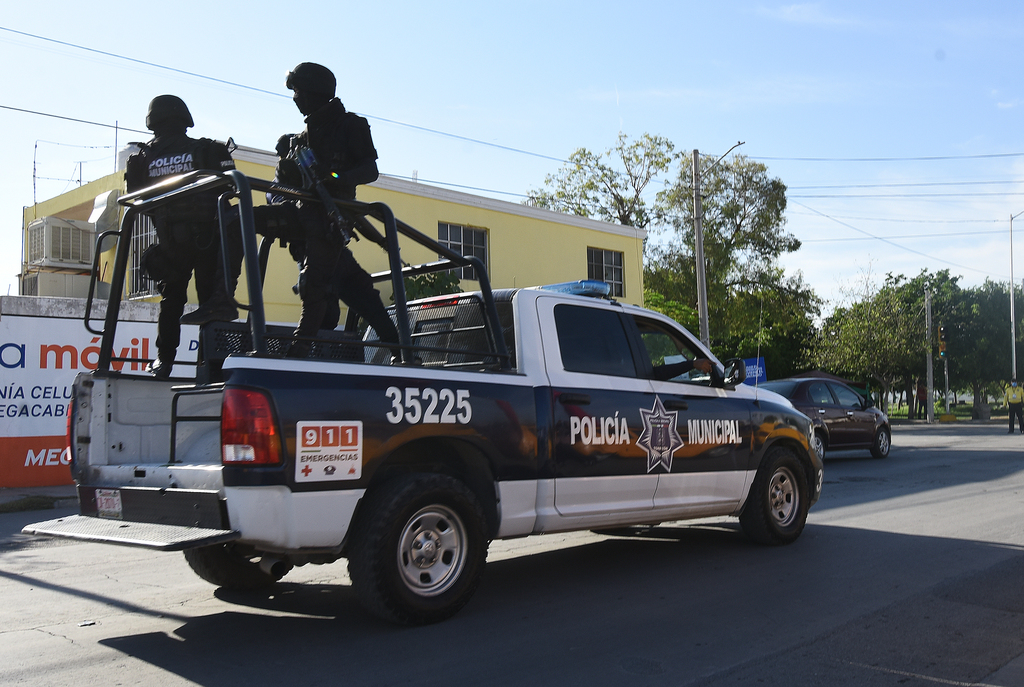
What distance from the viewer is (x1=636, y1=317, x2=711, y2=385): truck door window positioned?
21.2ft

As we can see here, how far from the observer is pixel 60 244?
19.0 metres

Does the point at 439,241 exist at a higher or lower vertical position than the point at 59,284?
higher

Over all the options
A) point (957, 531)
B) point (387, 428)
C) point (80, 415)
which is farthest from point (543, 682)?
point (957, 531)

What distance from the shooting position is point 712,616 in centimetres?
502

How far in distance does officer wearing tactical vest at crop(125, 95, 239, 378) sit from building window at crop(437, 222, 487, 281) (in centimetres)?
1562

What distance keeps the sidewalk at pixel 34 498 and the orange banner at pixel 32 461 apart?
0.24 m

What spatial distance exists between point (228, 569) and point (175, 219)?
2.25m

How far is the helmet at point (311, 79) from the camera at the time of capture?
5.53m

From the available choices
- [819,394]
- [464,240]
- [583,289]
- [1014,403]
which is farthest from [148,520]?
[1014,403]

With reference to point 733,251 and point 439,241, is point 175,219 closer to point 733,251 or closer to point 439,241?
point 439,241

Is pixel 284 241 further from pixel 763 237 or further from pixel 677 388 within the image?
pixel 763 237

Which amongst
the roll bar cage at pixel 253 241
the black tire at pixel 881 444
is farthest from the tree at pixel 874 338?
the roll bar cage at pixel 253 241

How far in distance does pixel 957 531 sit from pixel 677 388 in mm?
3516

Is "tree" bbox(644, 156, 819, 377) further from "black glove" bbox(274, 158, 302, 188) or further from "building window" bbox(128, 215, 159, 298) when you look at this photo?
"black glove" bbox(274, 158, 302, 188)
